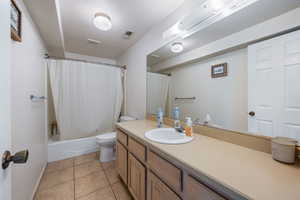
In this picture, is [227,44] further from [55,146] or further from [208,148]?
[55,146]

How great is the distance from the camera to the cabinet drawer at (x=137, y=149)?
109 cm

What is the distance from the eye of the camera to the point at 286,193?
0.48 meters

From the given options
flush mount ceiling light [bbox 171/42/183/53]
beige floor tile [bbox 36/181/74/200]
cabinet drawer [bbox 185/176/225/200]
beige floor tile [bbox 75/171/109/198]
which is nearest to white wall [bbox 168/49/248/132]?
flush mount ceiling light [bbox 171/42/183/53]

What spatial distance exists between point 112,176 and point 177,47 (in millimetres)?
1991

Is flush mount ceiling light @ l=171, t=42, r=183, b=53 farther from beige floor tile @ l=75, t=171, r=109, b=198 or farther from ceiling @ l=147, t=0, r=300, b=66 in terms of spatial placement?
beige floor tile @ l=75, t=171, r=109, b=198

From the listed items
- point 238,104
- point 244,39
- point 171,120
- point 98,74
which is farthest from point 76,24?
point 238,104

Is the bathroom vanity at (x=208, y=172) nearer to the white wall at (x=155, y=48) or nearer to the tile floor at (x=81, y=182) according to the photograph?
the tile floor at (x=81, y=182)

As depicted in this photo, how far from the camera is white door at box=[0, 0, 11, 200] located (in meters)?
0.47

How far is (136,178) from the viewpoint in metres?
1.19

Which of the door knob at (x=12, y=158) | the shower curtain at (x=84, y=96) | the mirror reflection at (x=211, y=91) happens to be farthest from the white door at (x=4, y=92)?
the shower curtain at (x=84, y=96)

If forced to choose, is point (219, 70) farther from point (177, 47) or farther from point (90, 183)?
point (90, 183)

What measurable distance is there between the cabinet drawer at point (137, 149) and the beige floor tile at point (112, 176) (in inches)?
28.8

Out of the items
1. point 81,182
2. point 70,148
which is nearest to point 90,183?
point 81,182

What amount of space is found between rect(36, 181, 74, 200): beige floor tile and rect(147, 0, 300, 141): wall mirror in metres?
1.52
